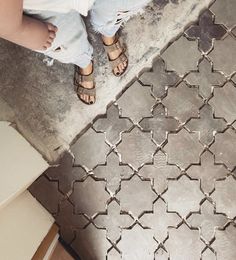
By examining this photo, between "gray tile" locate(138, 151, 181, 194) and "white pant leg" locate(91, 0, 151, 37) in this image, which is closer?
"white pant leg" locate(91, 0, 151, 37)

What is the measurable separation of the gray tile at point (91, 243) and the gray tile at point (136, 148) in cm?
20

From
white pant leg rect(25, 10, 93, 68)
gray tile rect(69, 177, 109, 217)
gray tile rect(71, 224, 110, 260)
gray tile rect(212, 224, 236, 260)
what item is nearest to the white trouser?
white pant leg rect(25, 10, 93, 68)

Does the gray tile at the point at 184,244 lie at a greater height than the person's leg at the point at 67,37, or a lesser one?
lesser

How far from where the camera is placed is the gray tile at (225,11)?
4.28ft

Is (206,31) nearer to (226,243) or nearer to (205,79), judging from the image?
(205,79)

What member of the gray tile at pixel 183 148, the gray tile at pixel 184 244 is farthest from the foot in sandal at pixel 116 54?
the gray tile at pixel 184 244

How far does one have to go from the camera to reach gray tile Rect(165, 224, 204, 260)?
1259 millimetres

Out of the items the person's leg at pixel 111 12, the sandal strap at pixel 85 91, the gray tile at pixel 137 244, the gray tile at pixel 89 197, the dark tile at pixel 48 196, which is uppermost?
the person's leg at pixel 111 12

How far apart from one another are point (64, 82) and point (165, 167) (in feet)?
1.18

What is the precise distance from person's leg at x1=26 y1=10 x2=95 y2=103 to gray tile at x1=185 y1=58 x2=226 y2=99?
31cm

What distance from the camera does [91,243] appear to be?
128 centimetres

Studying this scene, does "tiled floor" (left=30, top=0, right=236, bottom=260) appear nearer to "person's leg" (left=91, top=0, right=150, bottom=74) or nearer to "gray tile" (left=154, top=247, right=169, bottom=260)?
"gray tile" (left=154, top=247, right=169, bottom=260)

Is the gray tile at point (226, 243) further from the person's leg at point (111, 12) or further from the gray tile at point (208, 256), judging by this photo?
the person's leg at point (111, 12)

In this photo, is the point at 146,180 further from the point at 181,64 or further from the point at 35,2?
the point at 35,2
